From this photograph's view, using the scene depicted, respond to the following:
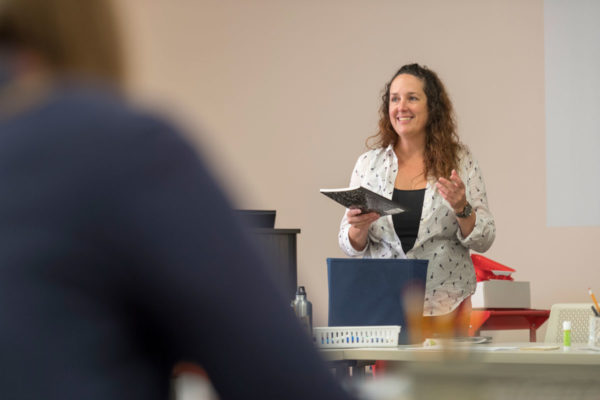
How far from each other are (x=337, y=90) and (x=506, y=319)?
2.10 m

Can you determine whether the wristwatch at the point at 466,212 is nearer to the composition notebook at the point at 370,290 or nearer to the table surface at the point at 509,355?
the composition notebook at the point at 370,290

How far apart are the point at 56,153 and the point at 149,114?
0.17 ft

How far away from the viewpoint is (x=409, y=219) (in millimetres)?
2418

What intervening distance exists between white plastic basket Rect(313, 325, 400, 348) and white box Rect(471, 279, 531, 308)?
6.28 ft

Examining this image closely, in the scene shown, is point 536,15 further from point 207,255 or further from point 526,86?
point 207,255

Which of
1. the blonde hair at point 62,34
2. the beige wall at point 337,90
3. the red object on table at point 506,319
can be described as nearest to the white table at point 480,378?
the blonde hair at point 62,34

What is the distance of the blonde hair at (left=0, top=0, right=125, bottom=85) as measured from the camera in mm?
451

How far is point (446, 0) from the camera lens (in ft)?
17.3

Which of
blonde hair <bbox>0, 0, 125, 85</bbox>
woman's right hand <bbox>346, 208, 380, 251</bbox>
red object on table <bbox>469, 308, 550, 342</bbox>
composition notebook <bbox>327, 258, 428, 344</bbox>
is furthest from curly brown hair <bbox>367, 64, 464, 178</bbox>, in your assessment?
blonde hair <bbox>0, 0, 125, 85</bbox>

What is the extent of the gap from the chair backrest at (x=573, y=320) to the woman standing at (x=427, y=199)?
41cm

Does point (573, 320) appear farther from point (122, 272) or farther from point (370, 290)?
point (122, 272)

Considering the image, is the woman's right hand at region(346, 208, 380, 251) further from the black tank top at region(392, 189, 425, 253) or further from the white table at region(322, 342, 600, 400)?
the white table at region(322, 342, 600, 400)

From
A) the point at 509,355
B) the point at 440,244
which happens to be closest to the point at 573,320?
the point at 440,244

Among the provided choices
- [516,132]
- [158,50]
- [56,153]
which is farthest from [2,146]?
[158,50]
